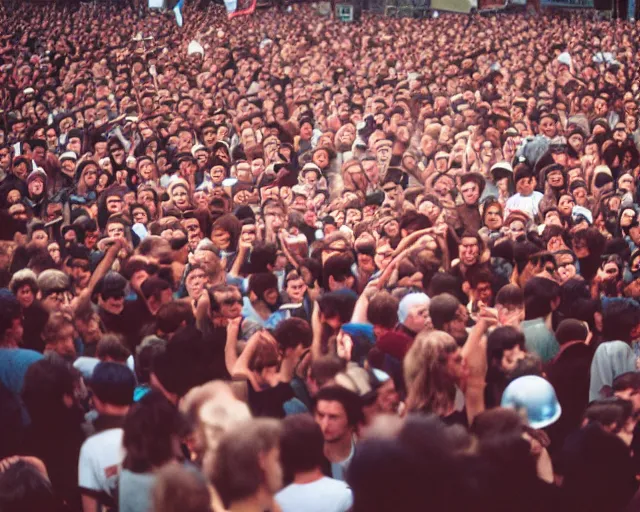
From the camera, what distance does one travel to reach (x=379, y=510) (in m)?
3.03

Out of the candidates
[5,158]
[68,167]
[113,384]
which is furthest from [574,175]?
[113,384]

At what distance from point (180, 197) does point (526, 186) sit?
2620 millimetres

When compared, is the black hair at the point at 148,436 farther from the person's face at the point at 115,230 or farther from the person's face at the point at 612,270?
the person's face at the point at 115,230

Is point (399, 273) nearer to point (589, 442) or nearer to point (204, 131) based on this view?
point (589, 442)

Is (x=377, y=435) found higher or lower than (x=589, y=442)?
higher

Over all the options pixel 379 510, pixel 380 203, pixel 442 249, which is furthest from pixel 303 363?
pixel 380 203

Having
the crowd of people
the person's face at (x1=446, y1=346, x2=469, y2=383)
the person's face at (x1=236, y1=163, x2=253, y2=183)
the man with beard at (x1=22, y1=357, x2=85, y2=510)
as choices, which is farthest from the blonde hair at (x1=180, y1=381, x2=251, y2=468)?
the person's face at (x1=236, y1=163, x2=253, y2=183)

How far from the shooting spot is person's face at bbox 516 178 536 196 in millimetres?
8656

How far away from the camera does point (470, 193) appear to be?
8.12m

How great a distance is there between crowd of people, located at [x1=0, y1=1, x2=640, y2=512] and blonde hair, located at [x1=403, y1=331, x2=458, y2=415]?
0.01 meters

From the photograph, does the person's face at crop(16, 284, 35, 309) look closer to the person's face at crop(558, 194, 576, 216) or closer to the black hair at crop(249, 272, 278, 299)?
the black hair at crop(249, 272, 278, 299)

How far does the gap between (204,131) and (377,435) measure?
8542 mm

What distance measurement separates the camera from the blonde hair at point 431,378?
13.4 ft

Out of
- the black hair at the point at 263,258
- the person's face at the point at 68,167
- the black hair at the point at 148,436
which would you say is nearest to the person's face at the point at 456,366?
the black hair at the point at 148,436
